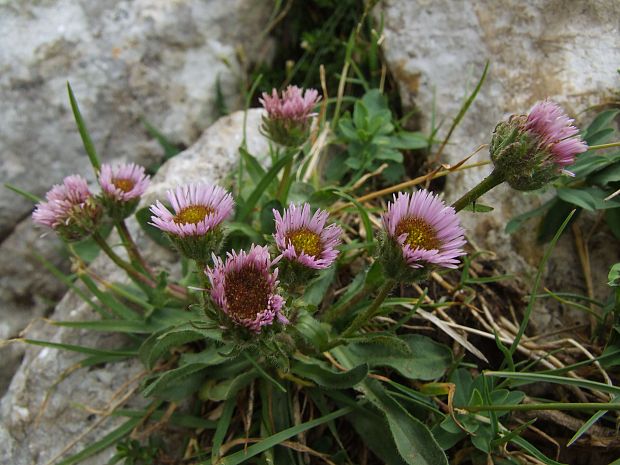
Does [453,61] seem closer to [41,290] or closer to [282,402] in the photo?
[282,402]

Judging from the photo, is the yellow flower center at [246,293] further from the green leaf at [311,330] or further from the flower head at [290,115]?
the flower head at [290,115]

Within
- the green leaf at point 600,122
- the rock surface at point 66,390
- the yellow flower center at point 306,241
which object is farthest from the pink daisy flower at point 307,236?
the green leaf at point 600,122

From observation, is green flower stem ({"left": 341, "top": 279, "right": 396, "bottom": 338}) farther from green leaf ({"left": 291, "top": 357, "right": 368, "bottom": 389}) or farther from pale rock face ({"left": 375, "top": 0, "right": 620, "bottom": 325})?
pale rock face ({"left": 375, "top": 0, "right": 620, "bottom": 325})

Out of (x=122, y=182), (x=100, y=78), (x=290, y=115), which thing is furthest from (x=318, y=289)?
(x=100, y=78)

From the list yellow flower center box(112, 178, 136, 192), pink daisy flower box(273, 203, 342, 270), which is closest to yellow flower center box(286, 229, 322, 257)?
pink daisy flower box(273, 203, 342, 270)

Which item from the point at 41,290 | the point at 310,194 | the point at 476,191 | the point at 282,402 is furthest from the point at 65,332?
the point at 476,191
